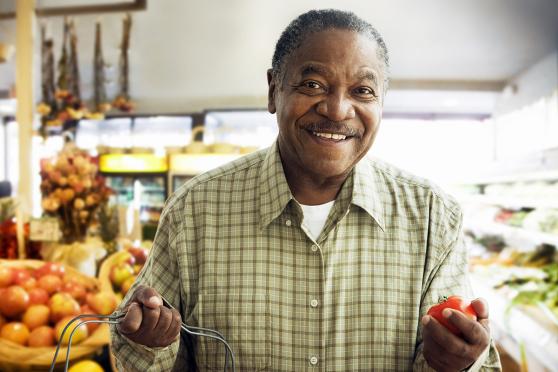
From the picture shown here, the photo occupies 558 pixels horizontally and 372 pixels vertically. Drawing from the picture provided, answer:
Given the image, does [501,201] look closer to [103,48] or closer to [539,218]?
[539,218]

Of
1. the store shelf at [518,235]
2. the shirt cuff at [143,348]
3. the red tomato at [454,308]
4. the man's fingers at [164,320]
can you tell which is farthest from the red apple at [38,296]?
the store shelf at [518,235]

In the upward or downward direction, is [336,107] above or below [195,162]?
above

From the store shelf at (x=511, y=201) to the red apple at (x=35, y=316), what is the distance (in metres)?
3.20

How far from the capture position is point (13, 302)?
6.50 ft

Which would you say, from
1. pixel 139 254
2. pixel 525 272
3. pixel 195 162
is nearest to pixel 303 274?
pixel 139 254

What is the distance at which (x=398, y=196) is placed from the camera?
129cm

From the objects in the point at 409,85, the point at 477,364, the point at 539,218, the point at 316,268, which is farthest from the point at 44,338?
the point at 409,85

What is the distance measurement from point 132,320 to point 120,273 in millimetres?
1827

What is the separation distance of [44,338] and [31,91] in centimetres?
203

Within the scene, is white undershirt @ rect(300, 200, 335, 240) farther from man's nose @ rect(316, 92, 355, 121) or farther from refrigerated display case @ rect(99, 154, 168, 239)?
refrigerated display case @ rect(99, 154, 168, 239)

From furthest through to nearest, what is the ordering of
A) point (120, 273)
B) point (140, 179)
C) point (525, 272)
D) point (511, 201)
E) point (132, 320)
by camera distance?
point (140, 179) → point (511, 201) → point (525, 272) → point (120, 273) → point (132, 320)

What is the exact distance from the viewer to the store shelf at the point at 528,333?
102 inches

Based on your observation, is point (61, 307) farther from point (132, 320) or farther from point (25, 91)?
point (25, 91)

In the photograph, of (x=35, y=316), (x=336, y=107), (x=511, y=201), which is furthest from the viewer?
(x=511, y=201)
